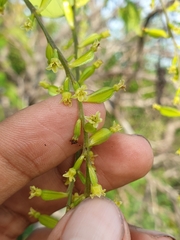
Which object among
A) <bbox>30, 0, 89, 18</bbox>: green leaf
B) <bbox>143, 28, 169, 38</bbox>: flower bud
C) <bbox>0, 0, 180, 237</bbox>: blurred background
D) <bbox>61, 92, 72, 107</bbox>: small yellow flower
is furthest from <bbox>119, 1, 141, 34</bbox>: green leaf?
<bbox>61, 92, 72, 107</bbox>: small yellow flower

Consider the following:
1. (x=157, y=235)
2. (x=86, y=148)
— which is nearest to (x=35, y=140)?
(x=86, y=148)

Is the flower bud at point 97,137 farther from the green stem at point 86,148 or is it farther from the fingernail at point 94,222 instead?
the fingernail at point 94,222

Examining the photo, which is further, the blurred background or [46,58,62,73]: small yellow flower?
the blurred background

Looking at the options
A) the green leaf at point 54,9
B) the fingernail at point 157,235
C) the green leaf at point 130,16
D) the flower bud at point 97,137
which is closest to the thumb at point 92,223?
the flower bud at point 97,137

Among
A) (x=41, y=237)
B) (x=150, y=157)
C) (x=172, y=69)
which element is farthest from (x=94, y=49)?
(x=41, y=237)

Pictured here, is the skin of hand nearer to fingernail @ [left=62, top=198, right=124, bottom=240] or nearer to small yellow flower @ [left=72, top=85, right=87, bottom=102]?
fingernail @ [left=62, top=198, right=124, bottom=240]

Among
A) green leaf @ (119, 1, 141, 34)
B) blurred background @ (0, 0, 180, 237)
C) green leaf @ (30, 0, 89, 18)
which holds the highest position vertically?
green leaf @ (30, 0, 89, 18)

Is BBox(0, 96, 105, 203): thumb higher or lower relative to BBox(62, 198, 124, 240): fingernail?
higher

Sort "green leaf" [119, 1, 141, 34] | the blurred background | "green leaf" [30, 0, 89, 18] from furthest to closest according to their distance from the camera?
the blurred background < "green leaf" [119, 1, 141, 34] < "green leaf" [30, 0, 89, 18]

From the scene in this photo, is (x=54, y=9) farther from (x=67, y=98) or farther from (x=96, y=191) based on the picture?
(x=96, y=191)
